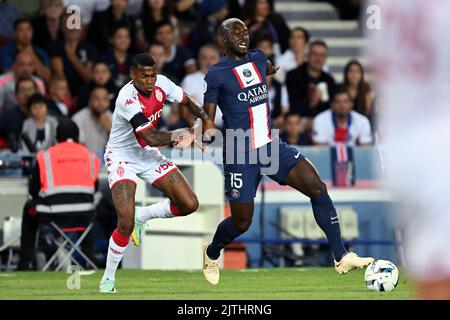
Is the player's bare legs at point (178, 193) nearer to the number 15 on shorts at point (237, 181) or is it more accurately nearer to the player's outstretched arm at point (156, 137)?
the number 15 on shorts at point (237, 181)

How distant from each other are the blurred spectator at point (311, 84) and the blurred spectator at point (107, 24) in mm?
2390

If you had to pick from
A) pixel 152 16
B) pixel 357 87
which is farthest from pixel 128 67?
pixel 357 87

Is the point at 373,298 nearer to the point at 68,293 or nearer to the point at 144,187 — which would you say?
the point at 68,293

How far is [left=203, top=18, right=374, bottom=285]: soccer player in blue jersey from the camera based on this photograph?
1169 centimetres

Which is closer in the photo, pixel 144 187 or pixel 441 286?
pixel 441 286

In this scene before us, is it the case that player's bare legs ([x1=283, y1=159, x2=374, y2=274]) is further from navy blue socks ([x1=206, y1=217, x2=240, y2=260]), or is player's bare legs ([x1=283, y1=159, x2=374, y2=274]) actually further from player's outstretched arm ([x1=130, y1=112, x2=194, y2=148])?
player's outstretched arm ([x1=130, y1=112, x2=194, y2=148])

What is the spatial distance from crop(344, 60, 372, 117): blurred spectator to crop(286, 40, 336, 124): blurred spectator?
1.37 ft

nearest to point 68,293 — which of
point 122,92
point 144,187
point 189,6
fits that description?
point 122,92

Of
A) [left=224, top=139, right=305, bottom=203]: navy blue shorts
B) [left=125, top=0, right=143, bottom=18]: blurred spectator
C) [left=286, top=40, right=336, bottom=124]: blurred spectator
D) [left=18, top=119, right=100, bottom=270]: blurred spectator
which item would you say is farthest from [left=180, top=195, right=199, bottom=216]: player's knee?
[left=125, top=0, right=143, bottom=18]: blurred spectator

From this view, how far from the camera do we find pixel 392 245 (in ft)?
55.3

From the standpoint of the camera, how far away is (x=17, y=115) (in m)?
17.2

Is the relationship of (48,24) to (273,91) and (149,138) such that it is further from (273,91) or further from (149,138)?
(149,138)
